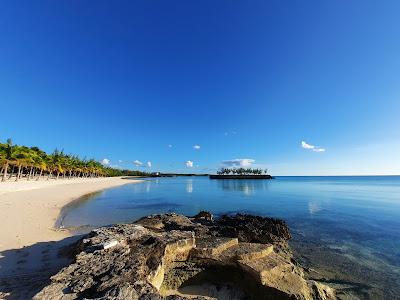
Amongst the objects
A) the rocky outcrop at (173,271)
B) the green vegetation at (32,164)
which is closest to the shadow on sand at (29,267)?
the rocky outcrop at (173,271)

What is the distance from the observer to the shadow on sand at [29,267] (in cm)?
744

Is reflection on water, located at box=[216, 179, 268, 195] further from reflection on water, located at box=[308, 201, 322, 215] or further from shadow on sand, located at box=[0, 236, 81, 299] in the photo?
shadow on sand, located at box=[0, 236, 81, 299]

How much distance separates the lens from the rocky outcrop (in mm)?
6270

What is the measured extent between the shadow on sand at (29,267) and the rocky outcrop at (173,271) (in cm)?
130

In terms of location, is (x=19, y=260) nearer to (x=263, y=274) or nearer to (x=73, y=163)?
(x=263, y=274)

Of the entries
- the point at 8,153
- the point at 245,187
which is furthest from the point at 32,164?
the point at 245,187

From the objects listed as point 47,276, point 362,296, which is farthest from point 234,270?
point 47,276

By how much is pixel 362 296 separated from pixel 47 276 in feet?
39.1

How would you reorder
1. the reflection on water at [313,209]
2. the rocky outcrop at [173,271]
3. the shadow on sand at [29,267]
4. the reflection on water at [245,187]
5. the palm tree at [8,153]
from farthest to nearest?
the reflection on water at [245,187]
the palm tree at [8,153]
the reflection on water at [313,209]
the shadow on sand at [29,267]
the rocky outcrop at [173,271]

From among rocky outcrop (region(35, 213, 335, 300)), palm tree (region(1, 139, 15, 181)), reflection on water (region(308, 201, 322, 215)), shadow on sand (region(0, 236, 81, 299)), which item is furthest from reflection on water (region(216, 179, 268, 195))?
palm tree (region(1, 139, 15, 181))

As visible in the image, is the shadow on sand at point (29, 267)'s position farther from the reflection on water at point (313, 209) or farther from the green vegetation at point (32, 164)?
the green vegetation at point (32, 164)

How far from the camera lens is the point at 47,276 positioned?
8500 millimetres

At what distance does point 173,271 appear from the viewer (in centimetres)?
916

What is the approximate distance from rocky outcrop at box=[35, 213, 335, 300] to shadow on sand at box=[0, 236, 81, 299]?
1.30 m
